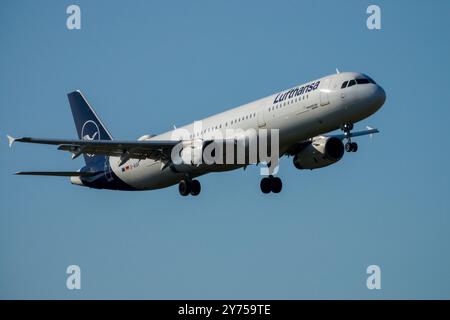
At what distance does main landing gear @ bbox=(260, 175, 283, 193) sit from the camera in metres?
72.2

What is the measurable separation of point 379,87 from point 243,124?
8.57m

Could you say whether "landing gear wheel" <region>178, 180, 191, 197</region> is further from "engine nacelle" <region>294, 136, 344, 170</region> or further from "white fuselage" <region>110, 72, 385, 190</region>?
"engine nacelle" <region>294, 136, 344, 170</region>

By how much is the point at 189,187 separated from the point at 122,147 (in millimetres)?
4833

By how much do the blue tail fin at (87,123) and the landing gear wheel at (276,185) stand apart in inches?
535

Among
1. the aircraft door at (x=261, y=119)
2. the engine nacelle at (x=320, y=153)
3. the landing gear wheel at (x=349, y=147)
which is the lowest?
the landing gear wheel at (x=349, y=147)

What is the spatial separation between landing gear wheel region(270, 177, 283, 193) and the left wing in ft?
22.6

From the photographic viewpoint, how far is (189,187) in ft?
232

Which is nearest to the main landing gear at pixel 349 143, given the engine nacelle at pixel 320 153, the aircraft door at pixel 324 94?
the aircraft door at pixel 324 94

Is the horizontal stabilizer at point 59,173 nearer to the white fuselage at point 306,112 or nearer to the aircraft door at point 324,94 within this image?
the white fuselage at point 306,112

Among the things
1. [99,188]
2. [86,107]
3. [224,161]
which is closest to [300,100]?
[224,161]

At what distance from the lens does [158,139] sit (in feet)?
245

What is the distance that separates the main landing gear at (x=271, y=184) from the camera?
237 ft
